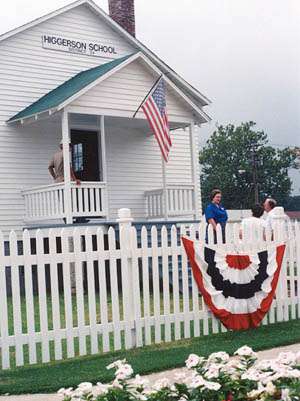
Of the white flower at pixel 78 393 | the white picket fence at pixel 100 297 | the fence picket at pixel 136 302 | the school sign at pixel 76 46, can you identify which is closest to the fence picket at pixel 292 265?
the white picket fence at pixel 100 297

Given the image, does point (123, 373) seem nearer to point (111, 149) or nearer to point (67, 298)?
point (67, 298)

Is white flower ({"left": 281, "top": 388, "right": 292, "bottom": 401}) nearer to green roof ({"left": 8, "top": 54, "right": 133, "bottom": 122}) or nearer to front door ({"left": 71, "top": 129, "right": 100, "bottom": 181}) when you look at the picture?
green roof ({"left": 8, "top": 54, "right": 133, "bottom": 122})

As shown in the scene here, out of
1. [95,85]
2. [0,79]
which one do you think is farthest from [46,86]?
[95,85]

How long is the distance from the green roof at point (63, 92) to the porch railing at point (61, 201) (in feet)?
6.31

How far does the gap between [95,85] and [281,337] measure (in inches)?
381

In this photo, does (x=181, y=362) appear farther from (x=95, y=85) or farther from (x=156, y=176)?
(x=156, y=176)

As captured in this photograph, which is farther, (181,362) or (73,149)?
(73,149)

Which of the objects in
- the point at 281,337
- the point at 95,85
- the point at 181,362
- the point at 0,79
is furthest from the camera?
the point at 0,79

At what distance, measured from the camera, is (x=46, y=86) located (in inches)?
701

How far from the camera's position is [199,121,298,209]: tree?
A: 8719cm

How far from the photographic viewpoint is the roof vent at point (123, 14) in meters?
21.0

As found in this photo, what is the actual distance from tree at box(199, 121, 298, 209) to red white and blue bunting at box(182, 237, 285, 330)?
7630 centimetres

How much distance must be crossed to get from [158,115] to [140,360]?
9589 millimetres

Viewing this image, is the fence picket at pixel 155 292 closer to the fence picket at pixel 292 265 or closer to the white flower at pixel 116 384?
the fence picket at pixel 292 265
